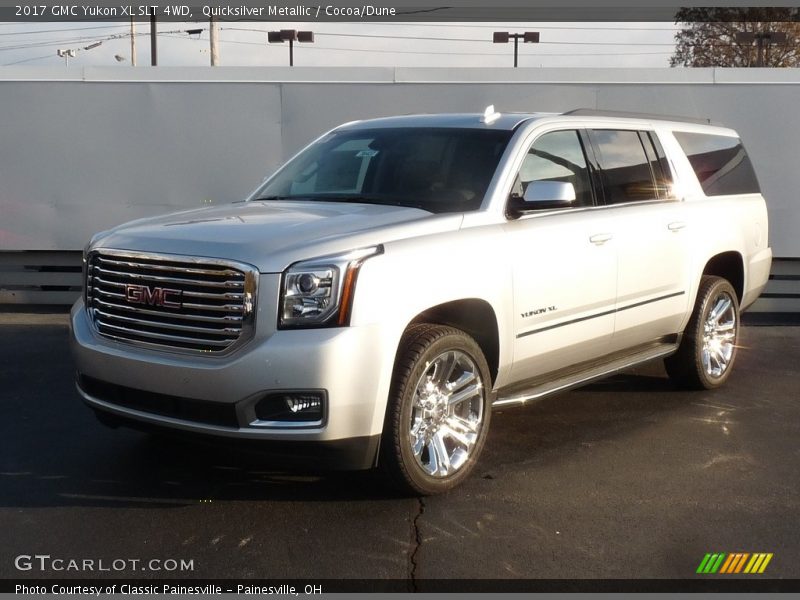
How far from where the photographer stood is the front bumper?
409 cm

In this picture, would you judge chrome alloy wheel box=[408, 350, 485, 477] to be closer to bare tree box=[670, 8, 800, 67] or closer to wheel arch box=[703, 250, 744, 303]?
wheel arch box=[703, 250, 744, 303]

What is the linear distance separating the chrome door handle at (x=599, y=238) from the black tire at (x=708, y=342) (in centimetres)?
148

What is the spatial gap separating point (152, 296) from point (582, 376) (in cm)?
267

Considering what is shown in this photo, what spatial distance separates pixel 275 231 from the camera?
443 centimetres

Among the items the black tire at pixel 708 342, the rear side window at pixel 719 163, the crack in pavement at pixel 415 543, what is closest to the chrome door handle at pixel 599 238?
the black tire at pixel 708 342

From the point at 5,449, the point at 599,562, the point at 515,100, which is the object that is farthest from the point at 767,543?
the point at 515,100

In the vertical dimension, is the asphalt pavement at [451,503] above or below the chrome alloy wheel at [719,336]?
below

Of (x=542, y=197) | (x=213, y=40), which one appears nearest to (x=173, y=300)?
(x=542, y=197)

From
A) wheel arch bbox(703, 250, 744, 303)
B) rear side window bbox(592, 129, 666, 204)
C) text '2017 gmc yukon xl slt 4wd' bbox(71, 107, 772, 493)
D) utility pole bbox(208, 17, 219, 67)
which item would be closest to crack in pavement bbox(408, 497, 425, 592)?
text '2017 gmc yukon xl slt 4wd' bbox(71, 107, 772, 493)

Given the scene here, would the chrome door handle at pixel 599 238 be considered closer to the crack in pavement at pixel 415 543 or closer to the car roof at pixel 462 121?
the car roof at pixel 462 121

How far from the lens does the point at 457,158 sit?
5488 mm

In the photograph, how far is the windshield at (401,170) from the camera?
5293 millimetres

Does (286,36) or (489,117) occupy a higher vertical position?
(286,36)

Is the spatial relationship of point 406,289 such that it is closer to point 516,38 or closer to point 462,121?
point 462,121
